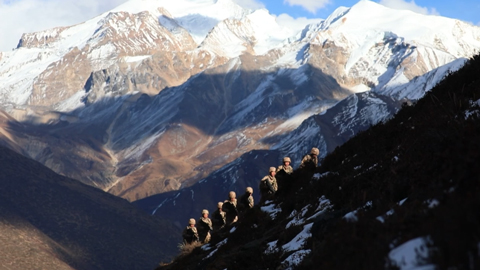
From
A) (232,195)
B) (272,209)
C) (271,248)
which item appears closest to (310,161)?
(232,195)

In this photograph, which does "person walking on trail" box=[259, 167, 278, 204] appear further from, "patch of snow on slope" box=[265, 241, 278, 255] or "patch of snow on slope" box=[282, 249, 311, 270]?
"patch of snow on slope" box=[282, 249, 311, 270]

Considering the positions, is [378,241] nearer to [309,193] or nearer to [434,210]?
[434,210]

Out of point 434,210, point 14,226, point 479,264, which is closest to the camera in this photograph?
point 479,264

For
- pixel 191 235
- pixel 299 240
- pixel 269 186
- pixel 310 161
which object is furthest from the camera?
pixel 191 235

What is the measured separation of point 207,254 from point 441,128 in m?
9.67

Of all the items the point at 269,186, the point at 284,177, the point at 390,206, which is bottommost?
the point at 269,186

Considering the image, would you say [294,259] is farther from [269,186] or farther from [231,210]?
[231,210]

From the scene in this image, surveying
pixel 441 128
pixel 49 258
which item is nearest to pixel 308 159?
pixel 441 128

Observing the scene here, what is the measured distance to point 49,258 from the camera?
168125 mm

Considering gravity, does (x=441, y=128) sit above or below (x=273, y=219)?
above

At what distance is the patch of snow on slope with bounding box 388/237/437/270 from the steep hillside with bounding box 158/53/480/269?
2 cm

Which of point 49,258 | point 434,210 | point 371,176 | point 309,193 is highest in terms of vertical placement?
point 434,210

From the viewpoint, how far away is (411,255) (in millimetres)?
8102

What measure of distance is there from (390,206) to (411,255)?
3167mm
